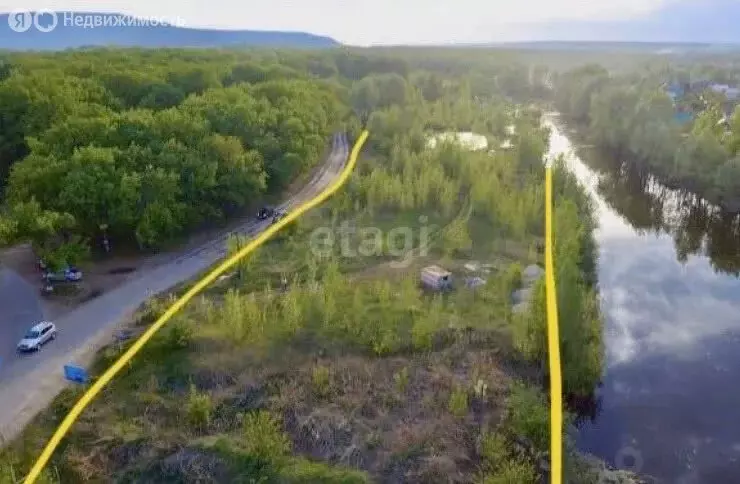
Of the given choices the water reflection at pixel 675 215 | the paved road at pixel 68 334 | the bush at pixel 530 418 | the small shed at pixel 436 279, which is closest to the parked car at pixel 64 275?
the paved road at pixel 68 334

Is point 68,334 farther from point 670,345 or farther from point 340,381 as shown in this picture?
point 670,345

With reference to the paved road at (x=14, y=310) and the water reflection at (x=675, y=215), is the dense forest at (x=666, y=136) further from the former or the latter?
the paved road at (x=14, y=310)

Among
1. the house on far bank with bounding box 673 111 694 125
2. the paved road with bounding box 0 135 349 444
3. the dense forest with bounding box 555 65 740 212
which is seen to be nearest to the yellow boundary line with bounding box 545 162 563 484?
the paved road with bounding box 0 135 349 444

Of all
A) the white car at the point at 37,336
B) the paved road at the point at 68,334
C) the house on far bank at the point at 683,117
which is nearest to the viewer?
the paved road at the point at 68,334

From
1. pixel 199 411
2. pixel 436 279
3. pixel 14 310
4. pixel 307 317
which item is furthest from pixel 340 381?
pixel 14 310

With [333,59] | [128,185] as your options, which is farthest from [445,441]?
[333,59]

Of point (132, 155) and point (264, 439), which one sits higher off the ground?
point (132, 155)
